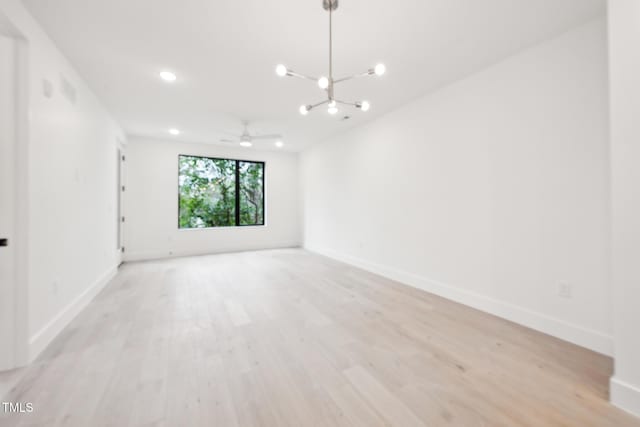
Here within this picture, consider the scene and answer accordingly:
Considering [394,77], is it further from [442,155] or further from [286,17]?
[286,17]

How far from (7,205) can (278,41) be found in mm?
2445

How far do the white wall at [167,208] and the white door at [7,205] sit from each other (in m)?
4.01

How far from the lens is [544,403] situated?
151 cm

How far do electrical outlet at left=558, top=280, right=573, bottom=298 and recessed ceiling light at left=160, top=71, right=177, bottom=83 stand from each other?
14.6 feet

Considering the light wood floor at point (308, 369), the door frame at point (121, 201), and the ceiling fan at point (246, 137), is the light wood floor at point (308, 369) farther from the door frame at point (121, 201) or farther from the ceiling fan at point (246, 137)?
the ceiling fan at point (246, 137)

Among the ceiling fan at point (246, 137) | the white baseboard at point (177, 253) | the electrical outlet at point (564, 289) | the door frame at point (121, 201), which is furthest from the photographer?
the white baseboard at point (177, 253)

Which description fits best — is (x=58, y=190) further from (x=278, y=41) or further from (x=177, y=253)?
(x=177, y=253)

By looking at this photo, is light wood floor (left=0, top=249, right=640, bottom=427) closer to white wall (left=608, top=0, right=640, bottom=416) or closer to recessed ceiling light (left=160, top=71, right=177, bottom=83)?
white wall (left=608, top=0, right=640, bottom=416)

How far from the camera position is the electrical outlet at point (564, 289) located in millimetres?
2232

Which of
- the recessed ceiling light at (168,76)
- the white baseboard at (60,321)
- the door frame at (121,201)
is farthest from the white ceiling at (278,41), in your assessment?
the white baseboard at (60,321)

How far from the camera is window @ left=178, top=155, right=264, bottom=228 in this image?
6.30 metres

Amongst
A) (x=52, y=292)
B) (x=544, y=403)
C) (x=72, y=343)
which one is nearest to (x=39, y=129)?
(x=52, y=292)

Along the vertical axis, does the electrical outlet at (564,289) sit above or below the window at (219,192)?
below

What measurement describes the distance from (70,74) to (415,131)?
4112 millimetres
